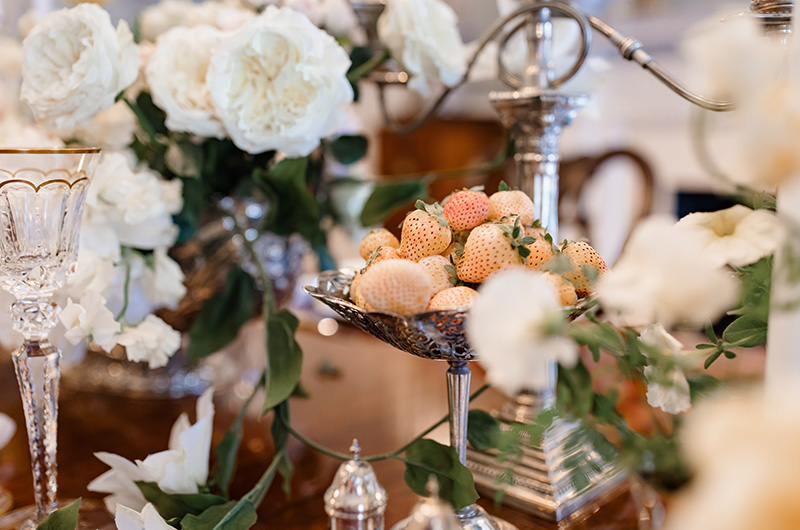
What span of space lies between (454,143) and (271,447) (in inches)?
99.4

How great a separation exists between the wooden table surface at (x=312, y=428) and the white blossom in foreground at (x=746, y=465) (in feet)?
1.18

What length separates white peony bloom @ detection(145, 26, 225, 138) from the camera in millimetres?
605

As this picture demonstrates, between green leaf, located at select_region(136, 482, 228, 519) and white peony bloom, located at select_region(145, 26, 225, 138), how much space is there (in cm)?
32

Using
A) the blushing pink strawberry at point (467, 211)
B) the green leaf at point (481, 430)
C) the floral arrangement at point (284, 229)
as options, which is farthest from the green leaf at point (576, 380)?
the blushing pink strawberry at point (467, 211)

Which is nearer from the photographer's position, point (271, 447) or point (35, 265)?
point (35, 265)

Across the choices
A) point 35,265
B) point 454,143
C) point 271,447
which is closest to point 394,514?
point 271,447

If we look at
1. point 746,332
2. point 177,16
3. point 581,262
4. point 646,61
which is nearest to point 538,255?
point 581,262

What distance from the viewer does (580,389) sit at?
0.59m

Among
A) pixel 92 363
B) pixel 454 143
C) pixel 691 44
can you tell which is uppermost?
pixel 691 44

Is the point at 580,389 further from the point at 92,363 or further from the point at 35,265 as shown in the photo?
the point at 92,363

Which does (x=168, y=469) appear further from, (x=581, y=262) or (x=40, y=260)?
(x=581, y=262)

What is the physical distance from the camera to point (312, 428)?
69cm

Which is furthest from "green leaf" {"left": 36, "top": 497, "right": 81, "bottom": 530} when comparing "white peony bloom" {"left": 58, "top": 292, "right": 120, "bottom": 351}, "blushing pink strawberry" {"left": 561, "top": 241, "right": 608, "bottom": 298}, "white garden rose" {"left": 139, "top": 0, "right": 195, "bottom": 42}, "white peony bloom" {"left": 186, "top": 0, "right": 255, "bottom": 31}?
"white garden rose" {"left": 139, "top": 0, "right": 195, "bottom": 42}

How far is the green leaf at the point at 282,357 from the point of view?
21.1 inches
